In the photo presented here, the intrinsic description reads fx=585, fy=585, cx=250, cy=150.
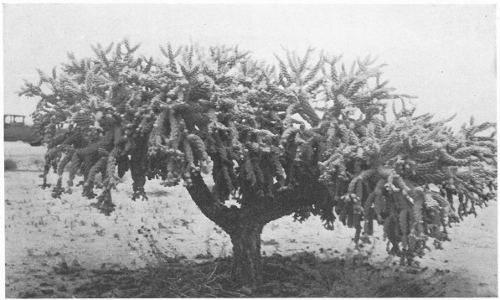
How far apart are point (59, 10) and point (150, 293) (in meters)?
3.75

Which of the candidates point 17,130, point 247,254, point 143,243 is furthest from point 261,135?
point 17,130

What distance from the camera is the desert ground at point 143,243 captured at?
26.5ft

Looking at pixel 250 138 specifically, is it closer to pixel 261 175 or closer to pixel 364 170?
pixel 261 175

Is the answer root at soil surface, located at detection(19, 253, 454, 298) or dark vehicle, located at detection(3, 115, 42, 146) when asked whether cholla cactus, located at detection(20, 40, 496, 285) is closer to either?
root at soil surface, located at detection(19, 253, 454, 298)

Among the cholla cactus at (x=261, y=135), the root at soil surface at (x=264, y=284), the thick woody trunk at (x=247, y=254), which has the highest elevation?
the cholla cactus at (x=261, y=135)

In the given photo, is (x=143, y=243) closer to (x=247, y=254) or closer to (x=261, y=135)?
(x=247, y=254)

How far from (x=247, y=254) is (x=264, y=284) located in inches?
18.0

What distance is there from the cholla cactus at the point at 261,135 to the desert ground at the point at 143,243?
4.55ft

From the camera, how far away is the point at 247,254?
7605mm

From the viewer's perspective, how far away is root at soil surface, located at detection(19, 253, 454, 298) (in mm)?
7434

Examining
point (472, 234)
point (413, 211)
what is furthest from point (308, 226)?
point (413, 211)

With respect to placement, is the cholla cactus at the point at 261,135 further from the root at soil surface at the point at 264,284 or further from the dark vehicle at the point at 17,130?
the dark vehicle at the point at 17,130

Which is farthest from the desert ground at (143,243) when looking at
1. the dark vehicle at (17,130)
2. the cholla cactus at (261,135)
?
the cholla cactus at (261,135)

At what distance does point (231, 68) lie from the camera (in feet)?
23.0
